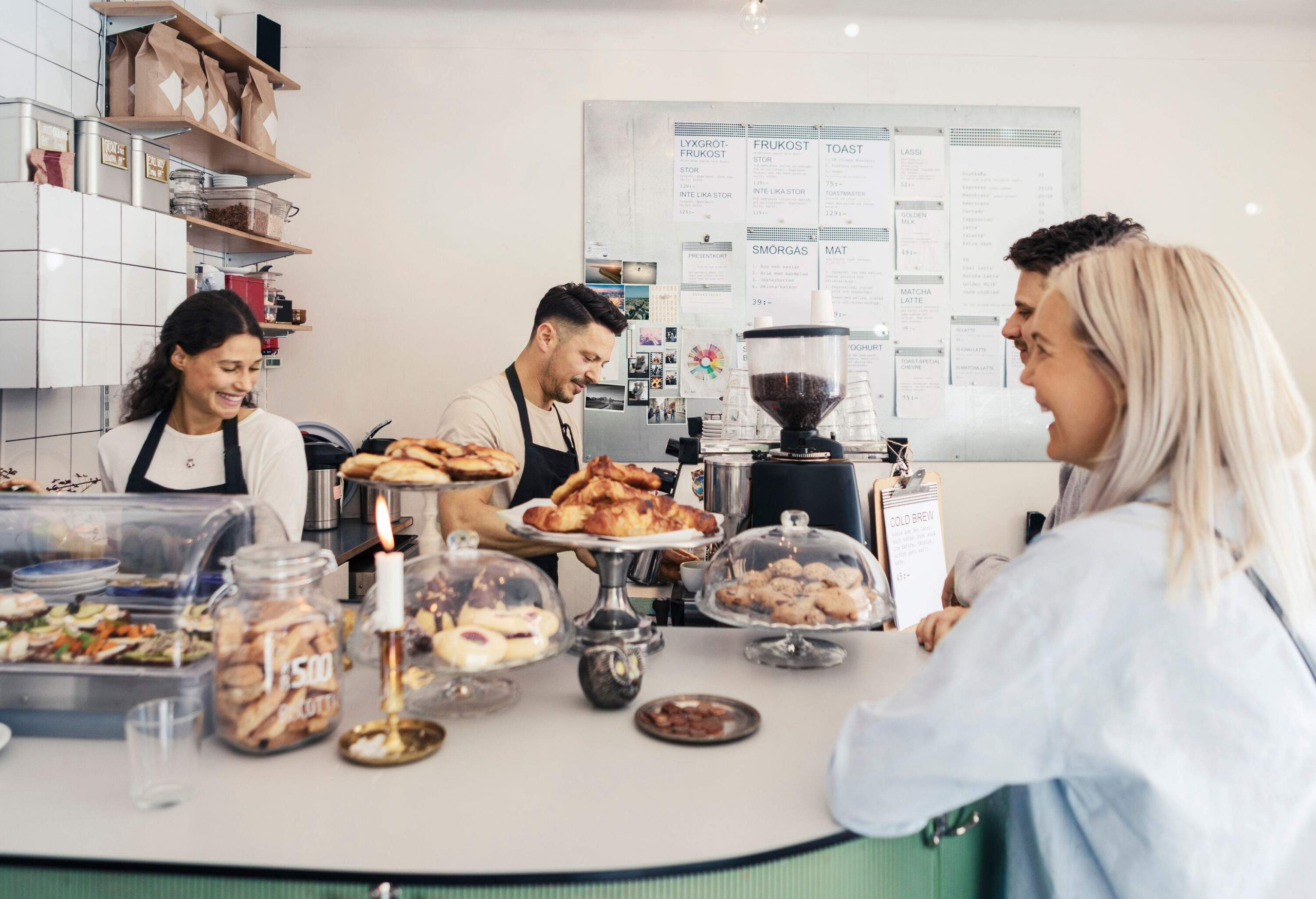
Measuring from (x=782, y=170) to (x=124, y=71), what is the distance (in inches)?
100

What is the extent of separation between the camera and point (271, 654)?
1.08 meters

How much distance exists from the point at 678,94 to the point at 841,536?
2.84m

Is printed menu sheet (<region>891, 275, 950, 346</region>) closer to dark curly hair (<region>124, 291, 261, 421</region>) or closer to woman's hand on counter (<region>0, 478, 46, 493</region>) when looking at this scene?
dark curly hair (<region>124, 291, 261, 421</region>)

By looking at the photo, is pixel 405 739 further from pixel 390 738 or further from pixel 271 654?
pixel 271 654

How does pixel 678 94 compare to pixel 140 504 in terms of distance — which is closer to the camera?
pixel 140 504

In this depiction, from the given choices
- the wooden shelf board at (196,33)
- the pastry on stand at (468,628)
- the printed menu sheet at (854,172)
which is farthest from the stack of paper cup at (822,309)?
the wooden shelf board at (196,33)

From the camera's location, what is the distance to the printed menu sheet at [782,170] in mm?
3861

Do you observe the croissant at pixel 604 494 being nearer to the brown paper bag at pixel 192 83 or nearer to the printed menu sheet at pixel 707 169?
the brown paper bag at pixel 192 83

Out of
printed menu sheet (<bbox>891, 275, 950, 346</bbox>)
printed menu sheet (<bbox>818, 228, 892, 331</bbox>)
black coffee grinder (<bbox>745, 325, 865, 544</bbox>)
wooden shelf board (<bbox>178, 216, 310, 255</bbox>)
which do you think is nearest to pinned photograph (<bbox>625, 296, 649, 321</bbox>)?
printed menu sheet (<bbox>818, 228, 892, 331</bbox>)

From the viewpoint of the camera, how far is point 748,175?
386 cm

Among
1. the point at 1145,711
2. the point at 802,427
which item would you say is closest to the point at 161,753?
the point at 1145,711

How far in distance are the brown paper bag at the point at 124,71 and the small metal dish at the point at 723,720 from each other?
115 inches

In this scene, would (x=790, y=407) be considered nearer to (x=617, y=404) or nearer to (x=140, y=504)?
(x=140, y=504)

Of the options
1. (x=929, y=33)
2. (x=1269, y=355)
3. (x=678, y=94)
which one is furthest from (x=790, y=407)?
(x=929, y=33)
